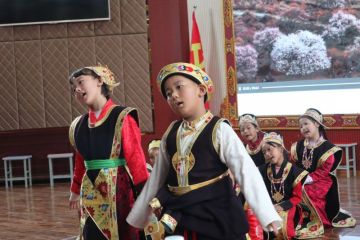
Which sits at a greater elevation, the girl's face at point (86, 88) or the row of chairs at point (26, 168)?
the girl's face at point (86, 88)

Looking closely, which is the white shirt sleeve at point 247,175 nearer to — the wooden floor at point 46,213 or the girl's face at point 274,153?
the girl's face at point 274,153

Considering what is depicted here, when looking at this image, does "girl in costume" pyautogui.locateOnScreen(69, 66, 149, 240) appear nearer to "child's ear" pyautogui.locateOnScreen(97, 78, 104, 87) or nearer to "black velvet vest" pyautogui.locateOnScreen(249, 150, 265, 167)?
"child's ear" pyautogui.locateOnScreen(97, 78, 104, 87)

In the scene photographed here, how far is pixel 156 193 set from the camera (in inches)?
113

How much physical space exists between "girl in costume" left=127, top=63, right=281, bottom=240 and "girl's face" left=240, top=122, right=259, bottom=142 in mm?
3257

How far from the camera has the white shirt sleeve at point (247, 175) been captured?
2590mm

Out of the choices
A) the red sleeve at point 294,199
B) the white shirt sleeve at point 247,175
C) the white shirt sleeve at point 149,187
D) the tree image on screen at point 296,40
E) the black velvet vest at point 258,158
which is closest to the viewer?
the white shirt sleeve at point 247,175

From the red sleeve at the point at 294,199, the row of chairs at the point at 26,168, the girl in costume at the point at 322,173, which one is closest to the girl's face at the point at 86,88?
the red sleeve at the point at 294,199

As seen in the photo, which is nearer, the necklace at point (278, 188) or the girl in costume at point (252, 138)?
the necklace at point (278, 188)

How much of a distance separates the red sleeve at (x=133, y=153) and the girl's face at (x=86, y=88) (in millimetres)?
193

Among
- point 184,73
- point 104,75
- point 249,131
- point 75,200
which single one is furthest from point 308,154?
point 184,73

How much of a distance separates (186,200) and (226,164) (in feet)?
0.66

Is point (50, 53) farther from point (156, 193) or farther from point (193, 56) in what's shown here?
point (156, 193)

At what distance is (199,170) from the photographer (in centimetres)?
274

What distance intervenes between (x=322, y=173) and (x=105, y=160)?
266cm
